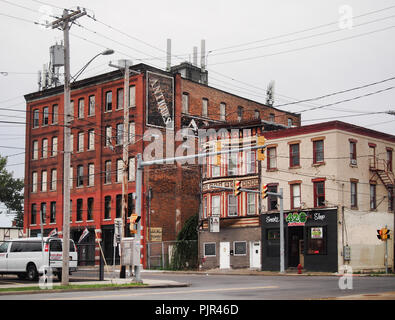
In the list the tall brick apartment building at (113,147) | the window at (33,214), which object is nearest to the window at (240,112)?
the tall brick apartment building at (113,147)

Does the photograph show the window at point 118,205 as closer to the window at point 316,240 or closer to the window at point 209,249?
the window at point 209,249

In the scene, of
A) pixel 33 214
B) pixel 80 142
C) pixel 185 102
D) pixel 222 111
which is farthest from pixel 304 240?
pixel 33 214

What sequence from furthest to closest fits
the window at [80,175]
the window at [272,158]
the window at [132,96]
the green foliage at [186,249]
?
the window at [80,175] < the window at [132,96] < the green foliage at [186,249] < the window at [272,158]

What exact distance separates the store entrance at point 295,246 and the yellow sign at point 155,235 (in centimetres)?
1288

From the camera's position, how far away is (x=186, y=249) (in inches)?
2147

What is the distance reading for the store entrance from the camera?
4856cm

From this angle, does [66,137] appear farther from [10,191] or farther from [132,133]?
[10,191]

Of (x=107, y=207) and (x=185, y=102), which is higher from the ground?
(x=185, y=102)

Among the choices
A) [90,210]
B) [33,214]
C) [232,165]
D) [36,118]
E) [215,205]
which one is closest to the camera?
[232,165]

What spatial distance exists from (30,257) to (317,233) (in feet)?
74.9

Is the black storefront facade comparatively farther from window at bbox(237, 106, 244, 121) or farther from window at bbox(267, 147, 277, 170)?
window at bbox(237, 106, 244, 121)

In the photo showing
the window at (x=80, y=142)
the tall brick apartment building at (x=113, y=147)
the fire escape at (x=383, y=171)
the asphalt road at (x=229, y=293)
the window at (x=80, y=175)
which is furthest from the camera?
the window at (x=80, y=142)

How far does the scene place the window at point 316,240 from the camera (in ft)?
152

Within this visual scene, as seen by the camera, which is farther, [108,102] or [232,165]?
[108,102]
